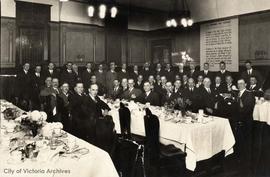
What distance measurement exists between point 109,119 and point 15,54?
1581 mm

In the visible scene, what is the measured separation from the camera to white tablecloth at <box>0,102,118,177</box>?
53.2 inches

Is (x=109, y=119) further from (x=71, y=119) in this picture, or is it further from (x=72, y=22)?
(x=72, y=22)

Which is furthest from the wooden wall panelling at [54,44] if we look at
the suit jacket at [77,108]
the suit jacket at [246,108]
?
the suit jacket at [246,108]

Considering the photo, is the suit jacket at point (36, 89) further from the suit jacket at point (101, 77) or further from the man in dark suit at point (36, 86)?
the suit jacket at point (101, 77)

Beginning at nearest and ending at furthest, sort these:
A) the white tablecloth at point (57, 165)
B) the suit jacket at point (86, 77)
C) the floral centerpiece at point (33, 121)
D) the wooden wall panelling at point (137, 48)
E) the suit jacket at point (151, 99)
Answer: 1. the white tablecloth at point (57, 165)
2. the floral centerpiece at point (33, 121)
3. the suit jacket at point (86, 77)
4. the suit jacket at point (151, 99)
5. the wooden wall panelling at point (137, 48)

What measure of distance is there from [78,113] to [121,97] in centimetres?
84

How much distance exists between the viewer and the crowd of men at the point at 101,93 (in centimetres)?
Answer: 282

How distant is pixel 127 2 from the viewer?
379cm

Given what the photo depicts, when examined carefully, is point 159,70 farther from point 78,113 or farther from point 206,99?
point 78,113

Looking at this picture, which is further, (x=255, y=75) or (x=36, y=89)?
(x=255, y=75)

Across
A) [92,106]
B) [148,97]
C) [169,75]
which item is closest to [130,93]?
[148,97]

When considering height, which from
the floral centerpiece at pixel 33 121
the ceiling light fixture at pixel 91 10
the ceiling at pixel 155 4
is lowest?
the floral centerpiece at pixel 33 121

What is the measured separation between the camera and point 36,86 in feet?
9.61

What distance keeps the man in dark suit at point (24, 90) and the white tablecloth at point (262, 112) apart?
2.58m
